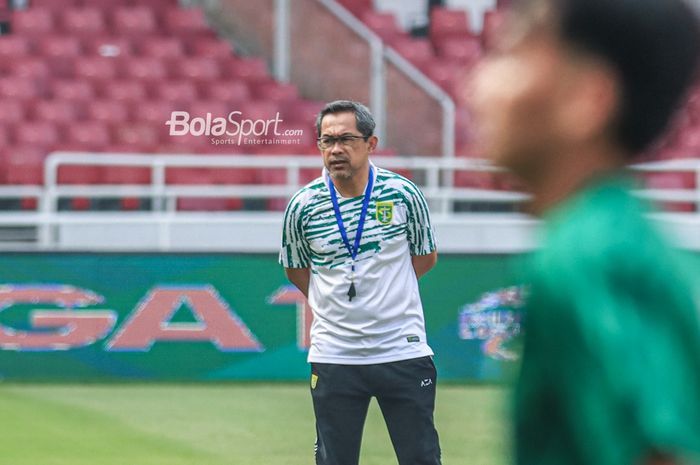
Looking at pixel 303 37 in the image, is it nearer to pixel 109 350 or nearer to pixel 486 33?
pixel 486 33

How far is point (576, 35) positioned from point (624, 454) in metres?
0.47

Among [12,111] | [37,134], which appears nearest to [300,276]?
[37,134]

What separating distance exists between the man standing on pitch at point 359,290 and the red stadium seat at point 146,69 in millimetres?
10510

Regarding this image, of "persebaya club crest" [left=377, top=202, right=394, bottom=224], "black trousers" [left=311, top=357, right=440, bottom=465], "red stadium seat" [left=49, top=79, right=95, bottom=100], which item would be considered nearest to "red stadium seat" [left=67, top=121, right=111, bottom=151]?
"red stadium seat" [left=49, top=79, right=95, bottom=100]

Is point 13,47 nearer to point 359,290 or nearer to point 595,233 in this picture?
point 359,290

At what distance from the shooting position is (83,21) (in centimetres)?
1703

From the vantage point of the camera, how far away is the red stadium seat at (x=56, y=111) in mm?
15570

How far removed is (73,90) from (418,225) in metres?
10.6

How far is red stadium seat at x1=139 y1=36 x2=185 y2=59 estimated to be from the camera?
16.7 metres

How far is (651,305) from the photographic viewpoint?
1517 millimetres

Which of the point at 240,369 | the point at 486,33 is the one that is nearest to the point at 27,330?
the point at 240,369

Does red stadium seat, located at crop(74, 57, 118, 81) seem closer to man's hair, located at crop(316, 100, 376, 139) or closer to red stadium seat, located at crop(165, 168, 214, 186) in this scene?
red stadium seat, located at crop(165, 168, 214, 186)

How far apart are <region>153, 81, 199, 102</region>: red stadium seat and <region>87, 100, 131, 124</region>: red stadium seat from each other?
0.48 meters
